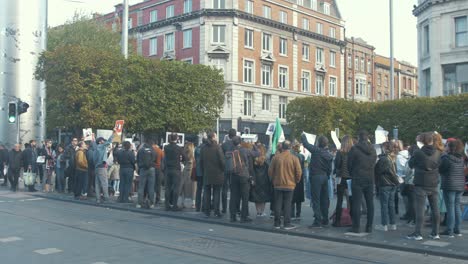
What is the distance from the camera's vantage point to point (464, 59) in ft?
128

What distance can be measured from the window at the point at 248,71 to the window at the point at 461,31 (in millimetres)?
18060

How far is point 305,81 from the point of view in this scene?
5494 cm

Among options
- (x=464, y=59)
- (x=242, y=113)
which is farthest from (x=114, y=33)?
(x=464, y=59)

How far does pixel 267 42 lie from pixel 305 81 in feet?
22.3

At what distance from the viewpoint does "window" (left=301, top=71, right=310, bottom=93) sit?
5453cm

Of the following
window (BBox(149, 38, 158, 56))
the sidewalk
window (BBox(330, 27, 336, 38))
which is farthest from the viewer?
window (BBox(330, 27, 336, 38))

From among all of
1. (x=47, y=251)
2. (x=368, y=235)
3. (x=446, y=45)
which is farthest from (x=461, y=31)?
(x=47, y=251)

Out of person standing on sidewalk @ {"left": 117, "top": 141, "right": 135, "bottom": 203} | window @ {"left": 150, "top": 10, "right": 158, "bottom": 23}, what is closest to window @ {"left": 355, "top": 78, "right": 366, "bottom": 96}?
window @ {"left": 150, "top": 10, "right": 158, "bottom": 23}

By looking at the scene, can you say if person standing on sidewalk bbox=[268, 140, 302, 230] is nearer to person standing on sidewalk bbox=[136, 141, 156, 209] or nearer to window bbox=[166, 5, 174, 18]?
person standing on sidewalk bbox=[136, 141, 156, 209]

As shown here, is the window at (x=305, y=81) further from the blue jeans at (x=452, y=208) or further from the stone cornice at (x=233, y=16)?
the blue jeans at (x=452, y=208)

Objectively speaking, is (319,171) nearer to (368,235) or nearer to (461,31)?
(368,235)

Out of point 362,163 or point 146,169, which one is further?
point 146,169

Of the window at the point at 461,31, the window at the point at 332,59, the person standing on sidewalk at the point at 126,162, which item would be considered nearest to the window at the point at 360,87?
the window at the point at 332,59

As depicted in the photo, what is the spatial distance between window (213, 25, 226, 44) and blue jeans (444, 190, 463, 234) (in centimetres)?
3941
